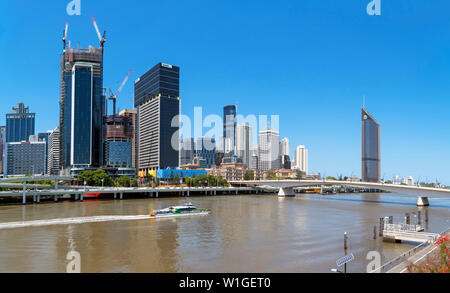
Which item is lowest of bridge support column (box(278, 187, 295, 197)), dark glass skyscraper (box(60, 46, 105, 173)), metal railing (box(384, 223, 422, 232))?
bridge support column (box(278, 187, 295, 197))

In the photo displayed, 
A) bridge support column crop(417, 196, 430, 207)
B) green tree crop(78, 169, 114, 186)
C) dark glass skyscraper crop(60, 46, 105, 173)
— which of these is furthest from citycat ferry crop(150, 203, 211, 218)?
dark glass skyscraper crop(60, 46, 105, 173)

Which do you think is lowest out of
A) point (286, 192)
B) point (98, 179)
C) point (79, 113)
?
point (286, 192)

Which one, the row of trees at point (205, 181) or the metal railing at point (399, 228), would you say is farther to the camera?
the row of trees at point (205, 181)

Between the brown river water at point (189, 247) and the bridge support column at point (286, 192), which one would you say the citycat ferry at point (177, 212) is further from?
the bridge support column at point (286, 192)

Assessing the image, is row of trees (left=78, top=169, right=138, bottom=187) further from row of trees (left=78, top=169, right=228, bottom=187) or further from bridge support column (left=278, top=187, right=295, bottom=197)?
bridge support column (left=278, top=187, right=295, bottom=197)

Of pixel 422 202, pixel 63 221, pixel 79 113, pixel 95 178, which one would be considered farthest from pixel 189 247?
pixel 79 113

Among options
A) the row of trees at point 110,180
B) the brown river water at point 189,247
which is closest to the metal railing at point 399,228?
the brown river water at point 189,247

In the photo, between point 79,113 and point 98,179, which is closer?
point 98,179

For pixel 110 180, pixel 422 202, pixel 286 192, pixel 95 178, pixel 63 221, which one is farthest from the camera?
pixel 110 180

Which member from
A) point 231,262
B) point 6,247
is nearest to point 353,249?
point 231,262

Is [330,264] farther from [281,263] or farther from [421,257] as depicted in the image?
[421,257]

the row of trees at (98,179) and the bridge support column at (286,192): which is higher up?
the row of trees at (98,179)
